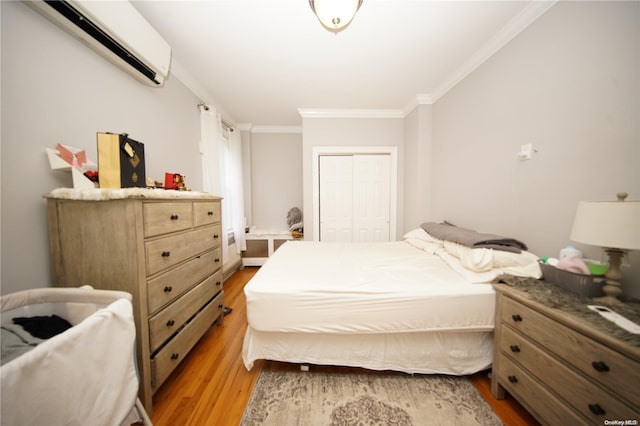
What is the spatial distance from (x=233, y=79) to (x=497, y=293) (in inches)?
122

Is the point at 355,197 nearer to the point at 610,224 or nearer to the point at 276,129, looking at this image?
the point at 276,129

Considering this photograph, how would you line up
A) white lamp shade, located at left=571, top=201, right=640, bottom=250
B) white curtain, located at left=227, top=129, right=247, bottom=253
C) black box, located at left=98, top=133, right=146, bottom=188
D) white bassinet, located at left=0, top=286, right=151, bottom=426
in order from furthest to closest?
1. white curtain, located at left=227, top=129, right=247, bottom=253
2. black box, located at left=98, top=133, right=146, bottom=188
3. white lamp shade, located at left=571, top=201, right=640, bottom=250
4. white bassinet, located at left=0, top=286, right=151, bottom=426

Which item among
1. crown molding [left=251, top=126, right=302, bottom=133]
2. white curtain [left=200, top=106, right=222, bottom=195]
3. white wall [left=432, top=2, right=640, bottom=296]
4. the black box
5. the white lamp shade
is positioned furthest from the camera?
crown molding [left=251, top=126, right=302, bottom=133]

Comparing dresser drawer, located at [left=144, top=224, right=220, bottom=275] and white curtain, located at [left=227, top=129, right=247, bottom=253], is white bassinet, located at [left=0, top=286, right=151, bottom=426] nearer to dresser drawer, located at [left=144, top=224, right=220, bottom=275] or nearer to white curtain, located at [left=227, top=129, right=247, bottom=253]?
dresser drawer, located at [left=144, top=224, right=220, bottom=275]

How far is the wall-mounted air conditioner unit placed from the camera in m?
1.08

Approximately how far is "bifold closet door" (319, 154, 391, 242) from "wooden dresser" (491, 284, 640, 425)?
2.19 metres

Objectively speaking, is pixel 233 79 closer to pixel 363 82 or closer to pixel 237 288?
pixel 363 82

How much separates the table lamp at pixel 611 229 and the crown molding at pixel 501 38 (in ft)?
4.82

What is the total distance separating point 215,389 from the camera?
4.28ft

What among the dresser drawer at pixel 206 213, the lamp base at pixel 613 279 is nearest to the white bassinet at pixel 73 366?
the dresser drawer at pixel 206 213

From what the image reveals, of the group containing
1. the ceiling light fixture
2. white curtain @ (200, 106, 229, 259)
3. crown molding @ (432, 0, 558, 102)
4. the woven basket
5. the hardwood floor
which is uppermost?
crown molding @ (432, 0, 558, 102)

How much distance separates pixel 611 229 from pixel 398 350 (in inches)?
47.9

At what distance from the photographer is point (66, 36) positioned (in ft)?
3.84

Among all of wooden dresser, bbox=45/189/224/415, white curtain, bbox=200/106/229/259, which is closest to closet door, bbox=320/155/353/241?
white curtain, bbox=200/106/229/259
